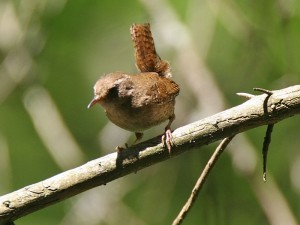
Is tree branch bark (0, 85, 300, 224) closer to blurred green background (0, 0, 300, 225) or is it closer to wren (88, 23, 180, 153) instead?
wren (88, 23, 180, 153)

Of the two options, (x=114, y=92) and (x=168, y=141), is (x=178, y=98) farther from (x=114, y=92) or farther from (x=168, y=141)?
(x=168, y=141)

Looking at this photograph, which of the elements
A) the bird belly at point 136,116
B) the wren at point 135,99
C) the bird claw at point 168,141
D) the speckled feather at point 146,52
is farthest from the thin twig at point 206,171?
the speckled feather at point 146,52

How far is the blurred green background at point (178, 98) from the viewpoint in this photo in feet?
12.6

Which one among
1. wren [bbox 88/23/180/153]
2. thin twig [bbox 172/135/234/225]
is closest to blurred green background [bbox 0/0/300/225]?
wren [bbox 88/23/180/153]

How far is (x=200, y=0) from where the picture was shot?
14.8 feet

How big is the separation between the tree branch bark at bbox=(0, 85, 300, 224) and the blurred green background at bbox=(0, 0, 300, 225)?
3.11ft

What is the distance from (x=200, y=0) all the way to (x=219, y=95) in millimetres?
1008

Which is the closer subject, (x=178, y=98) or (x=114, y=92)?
(x=114, y=92)

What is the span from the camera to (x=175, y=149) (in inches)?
97.0

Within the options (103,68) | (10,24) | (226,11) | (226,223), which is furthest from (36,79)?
(226,223)

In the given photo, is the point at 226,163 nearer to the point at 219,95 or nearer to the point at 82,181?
the point at 219,95

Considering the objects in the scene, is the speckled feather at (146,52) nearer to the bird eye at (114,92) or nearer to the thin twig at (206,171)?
the bird eye at (114,92)

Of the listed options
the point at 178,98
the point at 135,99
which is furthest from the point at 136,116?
the point at 178,98

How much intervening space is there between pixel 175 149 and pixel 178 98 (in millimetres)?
1802
